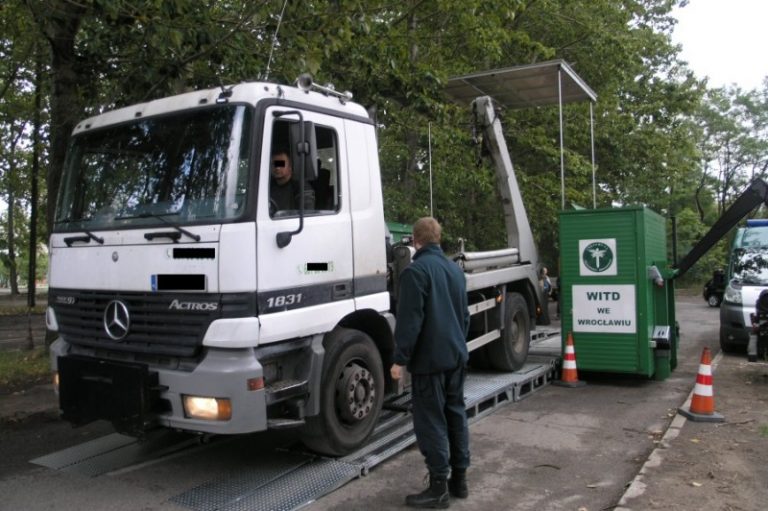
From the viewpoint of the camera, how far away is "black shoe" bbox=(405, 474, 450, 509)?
3967mm

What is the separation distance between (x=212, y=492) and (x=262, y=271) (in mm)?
1621

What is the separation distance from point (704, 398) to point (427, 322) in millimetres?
3743

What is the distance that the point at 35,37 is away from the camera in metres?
8.70

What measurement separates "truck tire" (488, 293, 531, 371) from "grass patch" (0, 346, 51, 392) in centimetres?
605

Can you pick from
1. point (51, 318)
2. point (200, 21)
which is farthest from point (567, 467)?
point (200, 21)

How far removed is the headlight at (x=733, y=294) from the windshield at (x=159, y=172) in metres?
9.29

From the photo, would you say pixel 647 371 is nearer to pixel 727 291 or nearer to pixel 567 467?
pixel 567 467

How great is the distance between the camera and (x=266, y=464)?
4793mm

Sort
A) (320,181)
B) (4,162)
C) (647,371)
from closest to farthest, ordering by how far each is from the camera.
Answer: (320,181) → (647,371) → (4,162)

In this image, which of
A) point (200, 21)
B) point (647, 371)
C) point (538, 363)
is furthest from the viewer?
point (538, 363)

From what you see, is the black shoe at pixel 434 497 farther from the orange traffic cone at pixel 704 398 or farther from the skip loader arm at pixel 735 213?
the skip loader arm at pixel 735 213

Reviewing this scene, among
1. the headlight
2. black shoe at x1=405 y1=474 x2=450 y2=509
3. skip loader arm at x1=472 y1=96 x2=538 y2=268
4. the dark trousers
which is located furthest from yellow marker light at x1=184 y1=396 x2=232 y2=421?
the headlight

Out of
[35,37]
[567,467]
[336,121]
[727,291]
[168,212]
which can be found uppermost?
[35,37]

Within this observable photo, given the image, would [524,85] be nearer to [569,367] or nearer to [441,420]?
[569,367]
